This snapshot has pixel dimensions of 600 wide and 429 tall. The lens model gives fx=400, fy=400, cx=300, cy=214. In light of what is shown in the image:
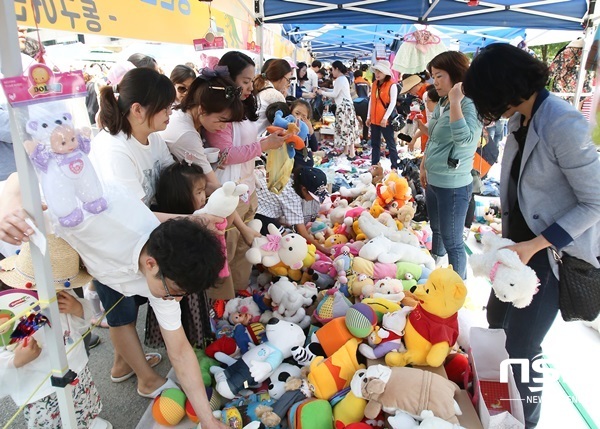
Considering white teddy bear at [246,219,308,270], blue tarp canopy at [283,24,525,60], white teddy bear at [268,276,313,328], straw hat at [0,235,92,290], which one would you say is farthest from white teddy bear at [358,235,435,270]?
blue tarp canopy at [283,24,525,60]

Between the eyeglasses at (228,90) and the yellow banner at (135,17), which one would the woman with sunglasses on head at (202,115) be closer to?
the eyeglasses at (228,90)

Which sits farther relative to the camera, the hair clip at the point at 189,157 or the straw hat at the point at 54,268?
the hair clip at the point at 189,157

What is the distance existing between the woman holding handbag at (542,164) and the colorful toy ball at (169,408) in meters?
1.34

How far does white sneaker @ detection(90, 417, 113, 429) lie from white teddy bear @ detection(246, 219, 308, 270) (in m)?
0.94

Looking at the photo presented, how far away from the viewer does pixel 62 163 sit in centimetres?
98

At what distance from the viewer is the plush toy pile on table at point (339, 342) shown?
55.2 inches

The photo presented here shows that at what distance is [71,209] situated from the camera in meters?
1.04

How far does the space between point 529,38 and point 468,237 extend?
4940mm

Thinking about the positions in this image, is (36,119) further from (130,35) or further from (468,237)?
(468,237)

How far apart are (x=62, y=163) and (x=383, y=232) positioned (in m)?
2.21

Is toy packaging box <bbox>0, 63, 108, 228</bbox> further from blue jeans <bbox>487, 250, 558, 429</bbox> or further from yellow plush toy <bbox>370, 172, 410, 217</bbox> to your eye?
yellow plush toy <bbox>370, 172, 410, 217</bbox>

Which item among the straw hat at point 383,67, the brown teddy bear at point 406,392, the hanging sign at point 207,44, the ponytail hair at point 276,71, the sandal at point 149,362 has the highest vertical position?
the hanging sign at point 207,44

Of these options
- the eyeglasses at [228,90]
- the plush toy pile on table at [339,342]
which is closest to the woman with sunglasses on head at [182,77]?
the eyeglasses at [228,90]

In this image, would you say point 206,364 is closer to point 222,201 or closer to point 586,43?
point 222,201
